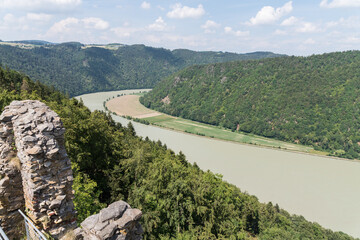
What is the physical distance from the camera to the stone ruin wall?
678 cm

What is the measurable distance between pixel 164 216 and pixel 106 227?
10.4 meters

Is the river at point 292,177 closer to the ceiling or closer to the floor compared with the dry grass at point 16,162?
closer to the floor

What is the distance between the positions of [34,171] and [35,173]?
2.7 inches

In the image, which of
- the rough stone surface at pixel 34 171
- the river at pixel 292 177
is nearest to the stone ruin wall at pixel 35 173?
the rough stone surface at pixel 34 171

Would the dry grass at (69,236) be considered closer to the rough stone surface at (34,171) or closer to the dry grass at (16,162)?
the rough stone surface at (34,171)

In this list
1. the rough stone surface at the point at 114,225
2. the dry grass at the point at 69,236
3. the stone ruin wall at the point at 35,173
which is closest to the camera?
the rough stone surface at the point at 114,225

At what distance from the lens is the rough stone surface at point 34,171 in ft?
22.3

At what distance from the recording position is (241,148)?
74125mm

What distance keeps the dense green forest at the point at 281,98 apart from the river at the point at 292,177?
2433cm

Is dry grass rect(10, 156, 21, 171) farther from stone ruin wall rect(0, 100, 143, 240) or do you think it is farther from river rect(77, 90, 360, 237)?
river rect(77, 90, 360, 237)

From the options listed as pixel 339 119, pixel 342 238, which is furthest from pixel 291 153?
pixel 342 238

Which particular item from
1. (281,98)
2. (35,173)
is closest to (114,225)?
(35,173)

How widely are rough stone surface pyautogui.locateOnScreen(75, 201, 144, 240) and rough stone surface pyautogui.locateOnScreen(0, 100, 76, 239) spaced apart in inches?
86.0

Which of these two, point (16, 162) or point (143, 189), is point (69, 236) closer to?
point (16, 162)
